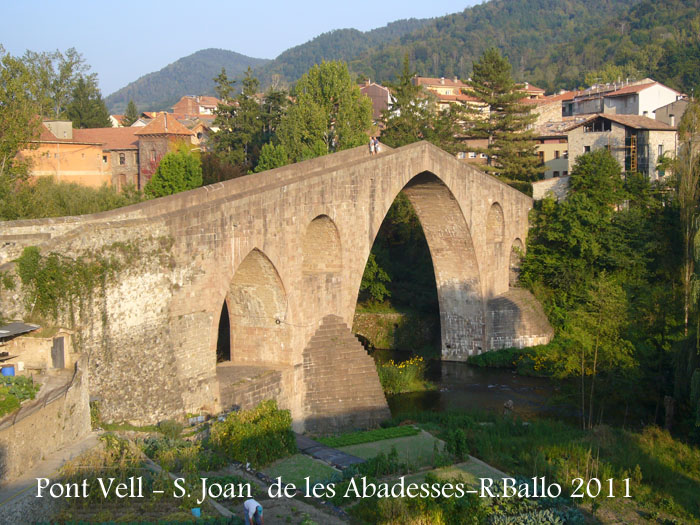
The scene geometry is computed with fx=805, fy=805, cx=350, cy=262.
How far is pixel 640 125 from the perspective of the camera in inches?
1266

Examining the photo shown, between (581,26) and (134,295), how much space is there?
173761 millimetres

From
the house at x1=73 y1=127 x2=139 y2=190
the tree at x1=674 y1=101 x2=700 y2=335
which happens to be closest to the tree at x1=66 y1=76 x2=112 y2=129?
the house at x1=73 y1=127 x2=139 y2=190

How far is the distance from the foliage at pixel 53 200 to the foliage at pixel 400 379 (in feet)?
33.3

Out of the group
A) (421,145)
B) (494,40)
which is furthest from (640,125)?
(494,40)

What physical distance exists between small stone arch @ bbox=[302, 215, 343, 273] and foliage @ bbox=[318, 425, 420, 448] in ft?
16.9

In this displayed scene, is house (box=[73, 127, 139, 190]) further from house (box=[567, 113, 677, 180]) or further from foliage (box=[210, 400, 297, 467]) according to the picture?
foliage (box=[210, 400, 297, 467])

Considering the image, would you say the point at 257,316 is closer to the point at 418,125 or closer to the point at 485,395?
the point at 485,395

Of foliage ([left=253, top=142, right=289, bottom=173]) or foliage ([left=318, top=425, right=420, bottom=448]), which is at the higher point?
foliage ([left=253, top=142, right=289, bottom=173])

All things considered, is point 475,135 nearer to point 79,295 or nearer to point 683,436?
point 683,436

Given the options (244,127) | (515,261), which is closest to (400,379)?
(515,261)

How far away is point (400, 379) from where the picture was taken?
80.1 feet

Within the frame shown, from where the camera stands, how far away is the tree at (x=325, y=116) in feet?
115

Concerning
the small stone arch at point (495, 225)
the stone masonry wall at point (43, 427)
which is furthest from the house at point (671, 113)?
the stone masonry wall at point (43, 427)

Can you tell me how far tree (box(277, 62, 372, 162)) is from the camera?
115 feet
